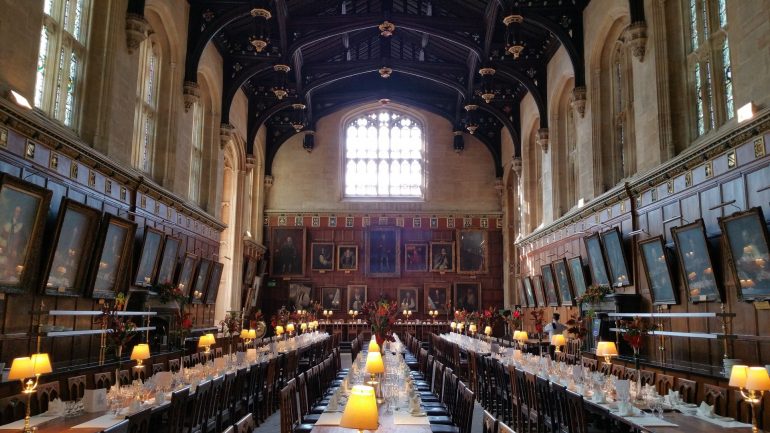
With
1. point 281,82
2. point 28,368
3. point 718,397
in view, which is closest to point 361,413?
point 28,368

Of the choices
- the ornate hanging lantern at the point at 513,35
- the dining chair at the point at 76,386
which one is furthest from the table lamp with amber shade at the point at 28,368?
the ornate hanging lantern at the point at 513,35

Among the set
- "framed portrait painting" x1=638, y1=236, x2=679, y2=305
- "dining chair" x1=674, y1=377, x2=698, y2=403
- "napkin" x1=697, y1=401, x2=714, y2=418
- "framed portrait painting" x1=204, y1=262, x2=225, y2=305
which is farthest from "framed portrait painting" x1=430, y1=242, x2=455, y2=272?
"napkin" x1=697, y1=401, x2=714, y2=418

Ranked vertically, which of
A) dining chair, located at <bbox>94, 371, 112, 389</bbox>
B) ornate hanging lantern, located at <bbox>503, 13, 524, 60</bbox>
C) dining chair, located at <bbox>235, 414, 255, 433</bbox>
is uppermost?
ornate hanging lantern, located at <bbox>503, 13, 524, 60</bbox>

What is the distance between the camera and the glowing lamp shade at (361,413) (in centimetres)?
325

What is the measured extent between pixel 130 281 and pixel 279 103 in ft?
37.9

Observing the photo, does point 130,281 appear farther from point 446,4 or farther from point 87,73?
point 446,4

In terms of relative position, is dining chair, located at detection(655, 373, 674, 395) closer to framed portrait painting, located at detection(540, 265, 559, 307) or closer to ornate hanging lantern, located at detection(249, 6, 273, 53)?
framed portrait painting, located at detection(540, 265, 559, 307)

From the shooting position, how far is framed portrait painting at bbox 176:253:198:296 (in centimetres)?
1453

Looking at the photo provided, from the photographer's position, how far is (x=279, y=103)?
21.9m

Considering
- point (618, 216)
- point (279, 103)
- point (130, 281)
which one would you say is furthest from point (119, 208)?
point (279, 103)

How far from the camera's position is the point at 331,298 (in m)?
25.3

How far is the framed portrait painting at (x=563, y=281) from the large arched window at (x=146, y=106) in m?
10.3

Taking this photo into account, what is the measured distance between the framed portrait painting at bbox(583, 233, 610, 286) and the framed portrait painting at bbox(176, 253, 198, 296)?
9327 millimetres

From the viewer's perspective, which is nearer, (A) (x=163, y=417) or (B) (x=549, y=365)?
(A) (x=163, y=417)
